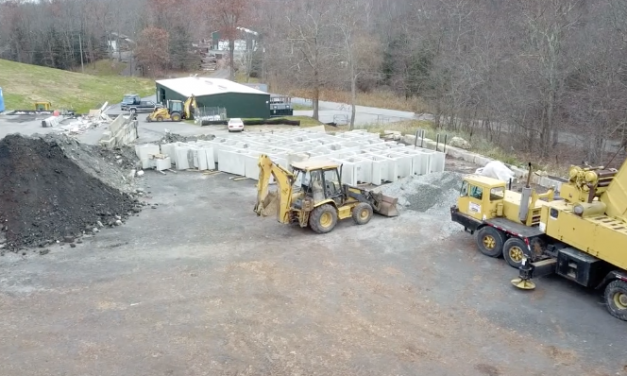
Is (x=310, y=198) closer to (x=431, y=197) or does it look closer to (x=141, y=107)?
(x=431, y=197)

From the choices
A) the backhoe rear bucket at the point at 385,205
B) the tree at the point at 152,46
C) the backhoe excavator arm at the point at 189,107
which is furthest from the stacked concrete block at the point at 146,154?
the tree at the point at 152,46

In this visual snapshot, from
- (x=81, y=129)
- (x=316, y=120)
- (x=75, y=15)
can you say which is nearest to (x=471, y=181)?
(x=81, y=129)

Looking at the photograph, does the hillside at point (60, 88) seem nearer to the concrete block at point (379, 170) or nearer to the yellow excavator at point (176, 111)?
the yellow excavator at point (176, 111)

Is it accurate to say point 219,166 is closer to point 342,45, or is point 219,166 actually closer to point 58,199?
point 58,199

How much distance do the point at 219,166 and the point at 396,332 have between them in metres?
13.9

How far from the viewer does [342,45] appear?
42.9 m

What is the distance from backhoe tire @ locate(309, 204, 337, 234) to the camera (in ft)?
46.1

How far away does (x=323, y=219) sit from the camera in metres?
14.3

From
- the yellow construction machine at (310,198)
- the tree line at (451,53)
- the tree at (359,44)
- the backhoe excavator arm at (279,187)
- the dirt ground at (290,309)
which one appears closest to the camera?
the dirt ground at (290,309)

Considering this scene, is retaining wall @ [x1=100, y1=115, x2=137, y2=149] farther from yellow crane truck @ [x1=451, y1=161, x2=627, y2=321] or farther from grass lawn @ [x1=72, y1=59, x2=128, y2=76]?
grass lawn @ [x1=72, y1=59, x2=128, y2=76]

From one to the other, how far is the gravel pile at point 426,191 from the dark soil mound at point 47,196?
8.67 m

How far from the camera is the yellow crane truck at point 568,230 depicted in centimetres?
1002

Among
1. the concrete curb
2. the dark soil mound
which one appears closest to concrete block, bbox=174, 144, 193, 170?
the dark soil mound

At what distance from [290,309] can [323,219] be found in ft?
14.5
